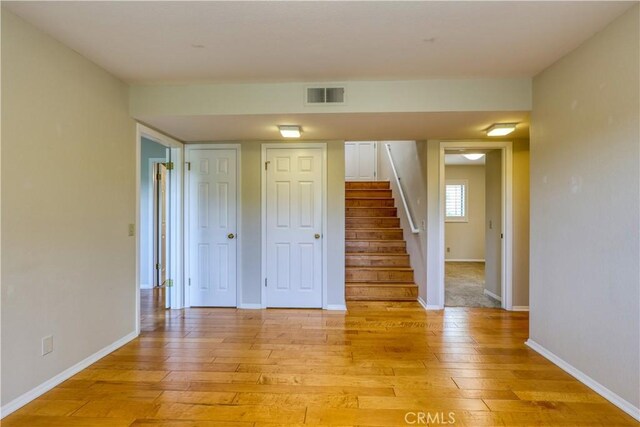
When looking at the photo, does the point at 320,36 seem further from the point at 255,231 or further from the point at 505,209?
the point at 505,209

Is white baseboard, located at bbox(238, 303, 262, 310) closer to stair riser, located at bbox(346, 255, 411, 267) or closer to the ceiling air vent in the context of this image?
stair riser, located at bbox(346, 255, 411, 267)

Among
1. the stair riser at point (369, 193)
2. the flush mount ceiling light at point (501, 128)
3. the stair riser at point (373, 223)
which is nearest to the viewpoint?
the flush mount ceiling light at point (501, 128)

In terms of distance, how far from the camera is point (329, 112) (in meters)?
2.88

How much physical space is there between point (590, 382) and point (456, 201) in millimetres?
6260

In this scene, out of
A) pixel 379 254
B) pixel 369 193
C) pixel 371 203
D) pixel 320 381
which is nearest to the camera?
pixel 320 381

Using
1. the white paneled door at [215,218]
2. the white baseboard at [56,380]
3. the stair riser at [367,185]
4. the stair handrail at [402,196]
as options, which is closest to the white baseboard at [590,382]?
the stair handrail at [402,196]

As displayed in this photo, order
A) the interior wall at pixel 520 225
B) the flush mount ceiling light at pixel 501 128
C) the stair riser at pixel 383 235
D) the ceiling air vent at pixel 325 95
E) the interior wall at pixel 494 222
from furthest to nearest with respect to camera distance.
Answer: the stair riser at pixel 383 235 < the interior wall at pixel 494 222 < the interior wall at pixel 520 225 < the flush mount ceiling light at pixel 501 128 < the ceiling air vent at pixel 325 95

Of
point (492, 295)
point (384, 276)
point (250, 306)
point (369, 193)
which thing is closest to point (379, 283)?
point (384, 276)

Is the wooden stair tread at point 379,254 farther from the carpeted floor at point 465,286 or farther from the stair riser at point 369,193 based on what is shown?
the stair riser at point 369,193

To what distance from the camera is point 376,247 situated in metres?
4.94

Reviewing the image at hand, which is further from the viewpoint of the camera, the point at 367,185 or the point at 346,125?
the point at 367,185

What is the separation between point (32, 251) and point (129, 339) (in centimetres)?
132

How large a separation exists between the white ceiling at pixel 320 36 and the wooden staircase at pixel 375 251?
269cm

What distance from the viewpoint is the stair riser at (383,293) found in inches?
169
